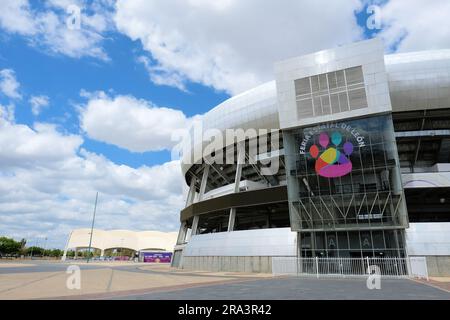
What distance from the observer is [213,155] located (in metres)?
42.1

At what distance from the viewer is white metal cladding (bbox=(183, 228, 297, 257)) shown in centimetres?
2861

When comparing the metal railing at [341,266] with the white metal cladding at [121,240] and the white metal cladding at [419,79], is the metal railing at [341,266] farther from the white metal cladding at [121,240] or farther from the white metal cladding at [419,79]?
the white metal cladding at [121,240]

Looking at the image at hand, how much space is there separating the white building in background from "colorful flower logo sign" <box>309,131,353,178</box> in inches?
4917

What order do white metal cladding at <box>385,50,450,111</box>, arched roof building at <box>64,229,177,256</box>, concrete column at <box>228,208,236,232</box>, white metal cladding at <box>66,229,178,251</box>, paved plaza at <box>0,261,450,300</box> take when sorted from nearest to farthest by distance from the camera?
1. paved plaza at <box>0,261,450,300</box>
2. white metal cladding at <box>385,50,450,111</box>
3. concrete column at <box>228,208,236,232</box>
4. arched roof building at <box>64,229,177,256</box>
5. white metal cladding at <box>66,229,178,251</box>

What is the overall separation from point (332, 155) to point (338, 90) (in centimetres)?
565

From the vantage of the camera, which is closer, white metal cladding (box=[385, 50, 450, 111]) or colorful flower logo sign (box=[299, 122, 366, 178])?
colorful flower logo sign (box=[299, 122, 366, 178])

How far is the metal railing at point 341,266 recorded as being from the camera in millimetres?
22922

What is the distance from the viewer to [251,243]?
3066 centimetres

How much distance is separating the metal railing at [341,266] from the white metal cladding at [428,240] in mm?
1744

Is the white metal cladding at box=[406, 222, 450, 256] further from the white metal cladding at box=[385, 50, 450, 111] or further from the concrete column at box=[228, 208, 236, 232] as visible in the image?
the concrete column at box=[228, 208, 236, 232]

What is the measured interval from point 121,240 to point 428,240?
5538 inches

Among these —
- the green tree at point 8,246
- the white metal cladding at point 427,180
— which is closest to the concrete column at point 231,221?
the white metal cladding at point 427,180

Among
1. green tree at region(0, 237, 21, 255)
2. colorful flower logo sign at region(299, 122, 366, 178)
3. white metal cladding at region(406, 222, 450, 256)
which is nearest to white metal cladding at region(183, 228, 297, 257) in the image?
colorful flower logo sign at region(299, 122, 366, 178)

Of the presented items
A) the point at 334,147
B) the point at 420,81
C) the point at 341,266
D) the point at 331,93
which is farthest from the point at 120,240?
the point at 420,81
